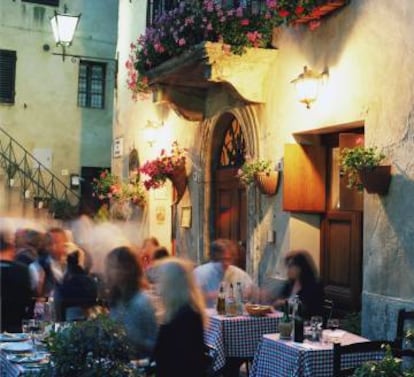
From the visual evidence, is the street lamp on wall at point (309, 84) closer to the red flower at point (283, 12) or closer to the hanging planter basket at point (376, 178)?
the red flower at point (283, 12)

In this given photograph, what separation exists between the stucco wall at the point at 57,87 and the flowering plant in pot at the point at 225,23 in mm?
11070

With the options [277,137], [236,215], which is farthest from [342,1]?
[236,215]

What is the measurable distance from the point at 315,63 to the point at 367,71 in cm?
113

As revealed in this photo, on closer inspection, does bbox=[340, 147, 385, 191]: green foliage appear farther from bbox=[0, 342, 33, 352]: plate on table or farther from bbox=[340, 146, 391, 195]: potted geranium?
bbox=[0, 342, 33, 352]: plate on table

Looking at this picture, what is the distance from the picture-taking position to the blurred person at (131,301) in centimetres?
620

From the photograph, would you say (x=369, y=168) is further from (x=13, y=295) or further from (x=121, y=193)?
(x=121, y=193)

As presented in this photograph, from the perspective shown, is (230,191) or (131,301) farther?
(230,191)

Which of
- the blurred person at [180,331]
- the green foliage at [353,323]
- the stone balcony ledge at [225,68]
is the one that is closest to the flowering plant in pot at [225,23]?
the stone balcony ledge at [225,68]

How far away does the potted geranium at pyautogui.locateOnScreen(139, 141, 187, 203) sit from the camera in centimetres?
1349

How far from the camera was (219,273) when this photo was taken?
9.34 meters

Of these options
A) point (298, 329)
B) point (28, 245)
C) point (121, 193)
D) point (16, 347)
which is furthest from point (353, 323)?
point (121, 193)

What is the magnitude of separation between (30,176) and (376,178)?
15.3m

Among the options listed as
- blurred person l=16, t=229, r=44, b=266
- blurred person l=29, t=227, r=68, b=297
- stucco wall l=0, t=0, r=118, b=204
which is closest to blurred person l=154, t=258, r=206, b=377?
blurred person l=29, t=227, r=68, b=297

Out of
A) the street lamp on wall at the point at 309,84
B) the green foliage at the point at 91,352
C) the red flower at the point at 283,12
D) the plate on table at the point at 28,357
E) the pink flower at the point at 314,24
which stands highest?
the red flower at the point at 283,12
